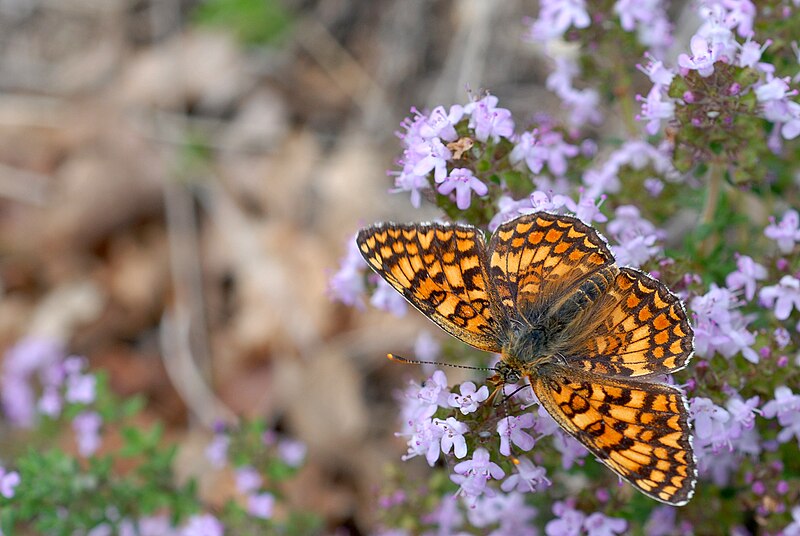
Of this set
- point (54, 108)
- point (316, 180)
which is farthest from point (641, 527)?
point (54, 108)

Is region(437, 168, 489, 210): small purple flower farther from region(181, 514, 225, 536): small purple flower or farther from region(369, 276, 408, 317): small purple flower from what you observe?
region(181, 514, 225, 536): small purple flower

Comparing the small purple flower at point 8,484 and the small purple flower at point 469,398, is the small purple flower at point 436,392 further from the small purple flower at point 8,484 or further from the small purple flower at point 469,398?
the small purple flower at point 8,484

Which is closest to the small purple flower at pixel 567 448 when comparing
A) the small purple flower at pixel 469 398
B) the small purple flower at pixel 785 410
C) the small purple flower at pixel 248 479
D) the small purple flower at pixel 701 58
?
the small purple flower at pixel 469 398

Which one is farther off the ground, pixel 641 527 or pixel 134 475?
pixel 641 527

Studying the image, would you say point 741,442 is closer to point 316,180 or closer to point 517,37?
point 517,37

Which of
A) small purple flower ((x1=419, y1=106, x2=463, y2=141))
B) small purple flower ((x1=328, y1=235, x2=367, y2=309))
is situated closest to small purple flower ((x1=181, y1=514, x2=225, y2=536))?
small purple flower ((x1=328, y1=235, x2=367, y2=309))
